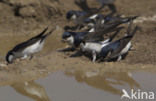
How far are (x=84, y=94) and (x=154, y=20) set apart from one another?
18.1 feet

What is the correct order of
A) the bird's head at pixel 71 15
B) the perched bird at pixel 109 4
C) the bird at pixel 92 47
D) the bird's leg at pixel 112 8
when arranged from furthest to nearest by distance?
the perched bird at pixel 109 4, the bird's leg at pixel 112 8, the bird's head at pixel 71 15, the bird at pixel 92 47

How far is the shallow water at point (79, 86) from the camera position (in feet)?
15.3

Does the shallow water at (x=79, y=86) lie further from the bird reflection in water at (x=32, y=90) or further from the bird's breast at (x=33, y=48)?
the bird's breast at (x=33, y=48)

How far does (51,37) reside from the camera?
826 cm

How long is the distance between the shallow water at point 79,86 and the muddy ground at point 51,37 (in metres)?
0.22

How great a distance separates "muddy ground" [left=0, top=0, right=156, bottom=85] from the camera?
18.9 feet

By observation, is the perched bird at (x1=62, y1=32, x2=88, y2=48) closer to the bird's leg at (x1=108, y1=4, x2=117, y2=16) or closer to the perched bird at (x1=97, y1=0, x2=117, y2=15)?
the bird's leg at (x1=108, y1=4, x2=117, y2=16)

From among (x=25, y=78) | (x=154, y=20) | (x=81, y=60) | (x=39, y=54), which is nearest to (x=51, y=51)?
(x=39, y=54)

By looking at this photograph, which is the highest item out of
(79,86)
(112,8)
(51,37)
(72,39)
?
(79,86)

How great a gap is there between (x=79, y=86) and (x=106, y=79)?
503 mm

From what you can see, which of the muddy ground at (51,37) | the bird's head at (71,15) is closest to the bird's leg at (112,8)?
the muddy ground at (51,37)

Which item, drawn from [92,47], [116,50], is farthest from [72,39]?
[116,50]

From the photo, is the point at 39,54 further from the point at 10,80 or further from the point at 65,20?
the point at 65,20

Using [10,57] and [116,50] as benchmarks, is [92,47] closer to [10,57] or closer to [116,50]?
[116,50]
